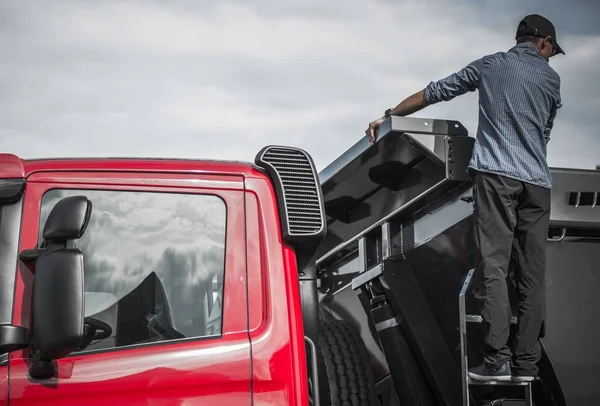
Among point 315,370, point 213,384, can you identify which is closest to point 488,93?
point 315,370

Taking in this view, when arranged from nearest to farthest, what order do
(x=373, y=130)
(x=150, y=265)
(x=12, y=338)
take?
(x=12, y=338), (x=150, y=265), (x=373, y=130)

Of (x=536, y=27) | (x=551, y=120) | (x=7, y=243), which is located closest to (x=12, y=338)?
(x=7, y=243)

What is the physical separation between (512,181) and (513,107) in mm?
372

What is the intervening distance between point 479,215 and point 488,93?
0.62 m

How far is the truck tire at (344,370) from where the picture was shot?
172 inches

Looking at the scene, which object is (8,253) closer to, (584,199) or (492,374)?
(492,374)

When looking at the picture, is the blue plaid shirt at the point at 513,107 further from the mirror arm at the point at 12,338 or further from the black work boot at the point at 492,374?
the mirror arm at the point at 12,338

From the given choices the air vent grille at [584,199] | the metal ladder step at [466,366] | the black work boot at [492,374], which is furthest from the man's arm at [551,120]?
the black work boot at [492,374]

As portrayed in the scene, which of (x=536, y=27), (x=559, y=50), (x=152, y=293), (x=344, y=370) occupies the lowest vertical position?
(x=344, y=370)

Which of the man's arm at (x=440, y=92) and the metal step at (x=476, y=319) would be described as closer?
the metal step at (x=476, y=319)

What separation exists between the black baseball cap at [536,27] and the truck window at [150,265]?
1.89 m

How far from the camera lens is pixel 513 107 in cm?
400

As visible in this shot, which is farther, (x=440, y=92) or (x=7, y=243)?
(x=440, y=92)

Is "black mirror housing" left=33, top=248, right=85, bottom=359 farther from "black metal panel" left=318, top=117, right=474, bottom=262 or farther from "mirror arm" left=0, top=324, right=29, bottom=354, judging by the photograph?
"black metal panel" left=318, top=117, right=474, bottom=262
